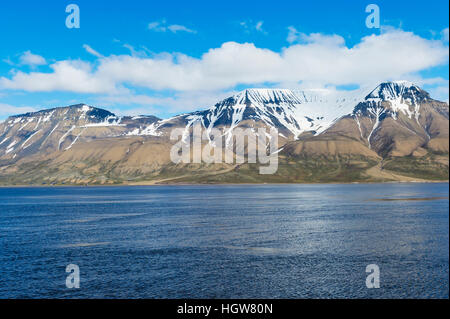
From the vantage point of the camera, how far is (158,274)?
7175 centimetres

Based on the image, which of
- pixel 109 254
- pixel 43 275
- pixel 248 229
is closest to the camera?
pixel 43 275

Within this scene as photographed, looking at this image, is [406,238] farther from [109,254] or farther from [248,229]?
[109,254]

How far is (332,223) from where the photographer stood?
446 feet

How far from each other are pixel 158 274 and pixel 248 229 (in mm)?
56643

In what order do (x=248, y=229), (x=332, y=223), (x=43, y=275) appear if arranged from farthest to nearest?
1. (x=332, y=223)
2. (x=248, y=229)
3. (x=43, y=275)

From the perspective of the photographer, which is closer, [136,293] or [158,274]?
[136,293]

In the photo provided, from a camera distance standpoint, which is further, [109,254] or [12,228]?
[12,228]
